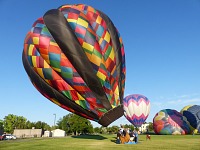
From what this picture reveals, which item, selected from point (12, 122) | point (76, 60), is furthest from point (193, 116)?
point (12, 122)

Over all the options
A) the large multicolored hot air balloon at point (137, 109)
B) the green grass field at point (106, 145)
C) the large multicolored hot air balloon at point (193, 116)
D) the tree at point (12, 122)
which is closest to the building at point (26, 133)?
the large multicolored hot air balloon at point (137, 109)

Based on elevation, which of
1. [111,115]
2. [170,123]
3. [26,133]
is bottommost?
[26,133]

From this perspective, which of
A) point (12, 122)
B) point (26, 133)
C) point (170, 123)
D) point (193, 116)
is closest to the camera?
point (170, 123)

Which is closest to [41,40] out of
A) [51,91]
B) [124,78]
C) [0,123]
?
[51,91]

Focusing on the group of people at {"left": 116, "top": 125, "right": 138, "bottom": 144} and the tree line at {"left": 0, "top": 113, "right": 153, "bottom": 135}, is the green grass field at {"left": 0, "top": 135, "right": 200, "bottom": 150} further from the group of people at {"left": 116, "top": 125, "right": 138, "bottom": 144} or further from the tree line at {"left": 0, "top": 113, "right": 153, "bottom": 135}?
the tree line at {"left": 0, "top": 113, "right": 153, "bottom": 135}

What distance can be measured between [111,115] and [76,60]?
5094mm

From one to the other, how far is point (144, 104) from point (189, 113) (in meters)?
12.2

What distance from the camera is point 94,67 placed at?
56.8 feet

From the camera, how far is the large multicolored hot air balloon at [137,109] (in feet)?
116

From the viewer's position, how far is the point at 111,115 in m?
18.6

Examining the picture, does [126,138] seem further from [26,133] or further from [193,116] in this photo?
[26,133]

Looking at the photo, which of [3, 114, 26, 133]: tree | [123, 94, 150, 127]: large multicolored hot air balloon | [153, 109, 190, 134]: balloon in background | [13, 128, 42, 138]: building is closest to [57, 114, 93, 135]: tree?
[13, 128, 42, 138]: building

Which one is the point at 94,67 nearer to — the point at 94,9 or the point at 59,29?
the point at 59,29

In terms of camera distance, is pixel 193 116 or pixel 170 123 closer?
pixel 170 123
